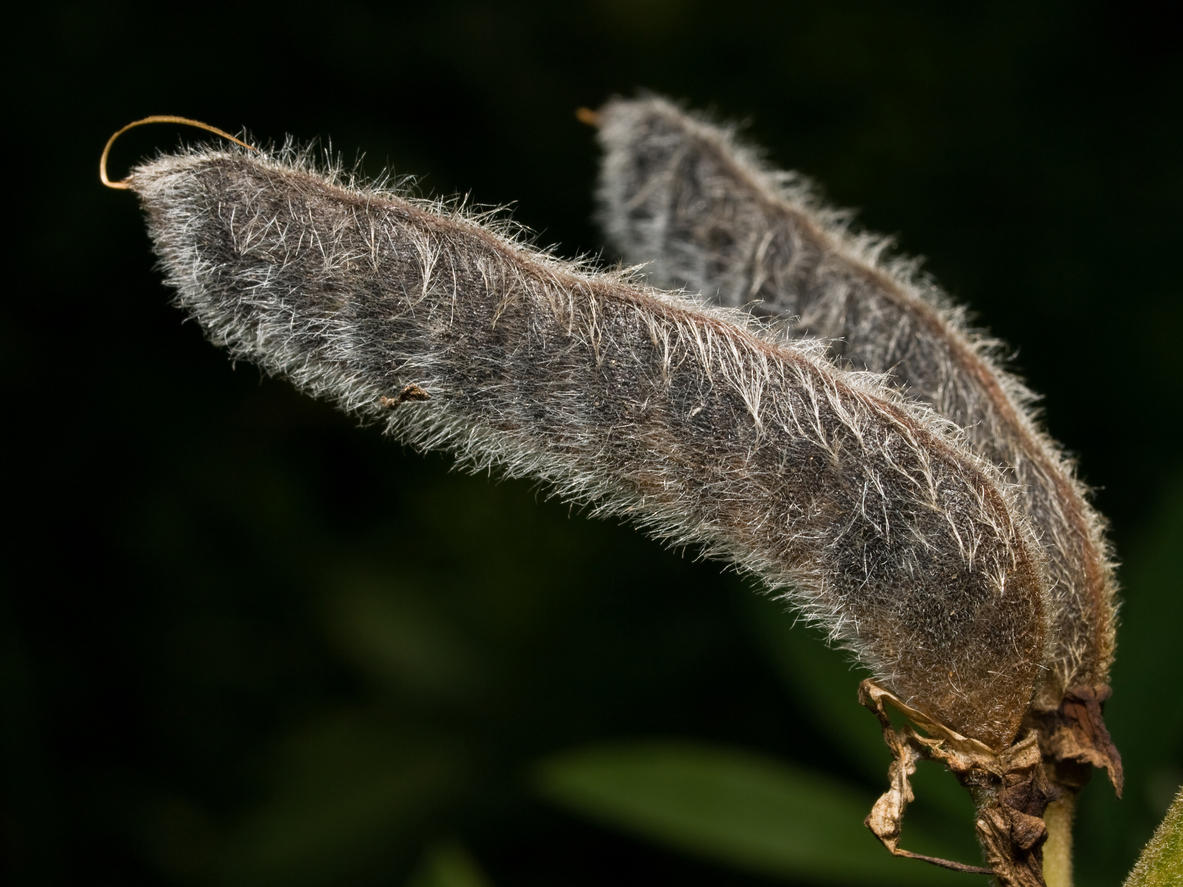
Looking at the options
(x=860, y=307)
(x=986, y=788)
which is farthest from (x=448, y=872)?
(x=860, y=307)

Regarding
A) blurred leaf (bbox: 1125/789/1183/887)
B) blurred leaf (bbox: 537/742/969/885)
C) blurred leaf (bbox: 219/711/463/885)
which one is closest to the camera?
blurred leaf (bbox: 1125/789/1183/887)

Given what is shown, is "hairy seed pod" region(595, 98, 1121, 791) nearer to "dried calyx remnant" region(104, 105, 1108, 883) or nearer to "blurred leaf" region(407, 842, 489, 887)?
"dried calyx remnant" region(104, 105, 1108, 883)

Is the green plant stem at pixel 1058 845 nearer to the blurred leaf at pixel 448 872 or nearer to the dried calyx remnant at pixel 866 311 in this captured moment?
the dried calyx remnant at pixel 866 311

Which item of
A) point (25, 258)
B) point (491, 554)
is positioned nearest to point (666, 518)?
point (491, 554)

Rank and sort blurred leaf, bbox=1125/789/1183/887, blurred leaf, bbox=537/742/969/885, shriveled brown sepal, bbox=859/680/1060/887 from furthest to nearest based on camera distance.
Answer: blurred leaf, bbox=537/742/969/885
shriveled brown sepal, bbox=859/680/1060/887
blurred leaf, bbox=1125/789/1183/887

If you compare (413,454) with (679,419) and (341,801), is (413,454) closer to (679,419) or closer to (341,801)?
(341,801)

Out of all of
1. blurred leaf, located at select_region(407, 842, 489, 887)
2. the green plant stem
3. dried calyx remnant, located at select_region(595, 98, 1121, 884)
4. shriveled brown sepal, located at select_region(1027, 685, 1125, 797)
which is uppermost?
dried calyx remnant, located at select_region(595, 98, 1121, 884)

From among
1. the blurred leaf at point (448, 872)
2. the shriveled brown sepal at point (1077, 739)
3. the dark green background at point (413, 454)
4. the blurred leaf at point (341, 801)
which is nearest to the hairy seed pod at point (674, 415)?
the shriveled brown sepal at point (1077, 739)

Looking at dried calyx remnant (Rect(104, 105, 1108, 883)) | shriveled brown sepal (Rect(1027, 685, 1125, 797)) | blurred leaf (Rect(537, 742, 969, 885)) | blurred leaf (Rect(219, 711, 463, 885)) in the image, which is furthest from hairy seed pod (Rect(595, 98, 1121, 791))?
blurred leaf (Rect(219, 711, 463, 885))
